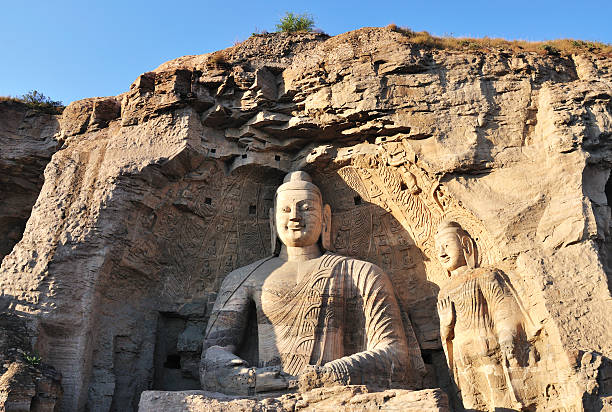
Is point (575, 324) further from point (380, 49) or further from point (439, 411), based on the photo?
point (380, 49)

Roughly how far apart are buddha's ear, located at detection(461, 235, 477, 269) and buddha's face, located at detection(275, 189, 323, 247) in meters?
1.95

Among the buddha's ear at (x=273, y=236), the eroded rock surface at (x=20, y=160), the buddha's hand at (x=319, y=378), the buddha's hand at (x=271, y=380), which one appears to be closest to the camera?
the buddha's hand at (x=319, y=378)

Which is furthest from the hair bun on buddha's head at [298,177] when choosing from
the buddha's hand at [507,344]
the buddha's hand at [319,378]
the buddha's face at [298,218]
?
the buddha's hand at [507,344]

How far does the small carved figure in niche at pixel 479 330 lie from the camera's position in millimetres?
7195

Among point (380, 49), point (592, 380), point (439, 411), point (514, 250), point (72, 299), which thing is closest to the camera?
point (439, 411)

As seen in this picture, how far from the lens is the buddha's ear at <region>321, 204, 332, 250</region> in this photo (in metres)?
9.05

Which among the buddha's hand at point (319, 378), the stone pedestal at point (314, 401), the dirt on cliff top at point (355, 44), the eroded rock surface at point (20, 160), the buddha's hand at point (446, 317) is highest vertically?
the dirt on cliff top at point (355, 44)

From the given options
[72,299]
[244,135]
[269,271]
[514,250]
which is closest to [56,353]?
[72,299]

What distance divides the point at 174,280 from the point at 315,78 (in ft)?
10.9

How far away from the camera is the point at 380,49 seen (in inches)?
364

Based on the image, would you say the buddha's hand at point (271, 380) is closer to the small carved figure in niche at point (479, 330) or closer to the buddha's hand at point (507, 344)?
the small carved figure in niche at point (479, 330)

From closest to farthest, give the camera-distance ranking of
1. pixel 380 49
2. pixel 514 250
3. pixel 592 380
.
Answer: pixel 592 380
pixel 514 250
pixel 380 49

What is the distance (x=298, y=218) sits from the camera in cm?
891

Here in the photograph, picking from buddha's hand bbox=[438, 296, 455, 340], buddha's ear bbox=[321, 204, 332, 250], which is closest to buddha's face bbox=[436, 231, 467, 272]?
buddha's hand bbox=[438, 296, 455, 340]
